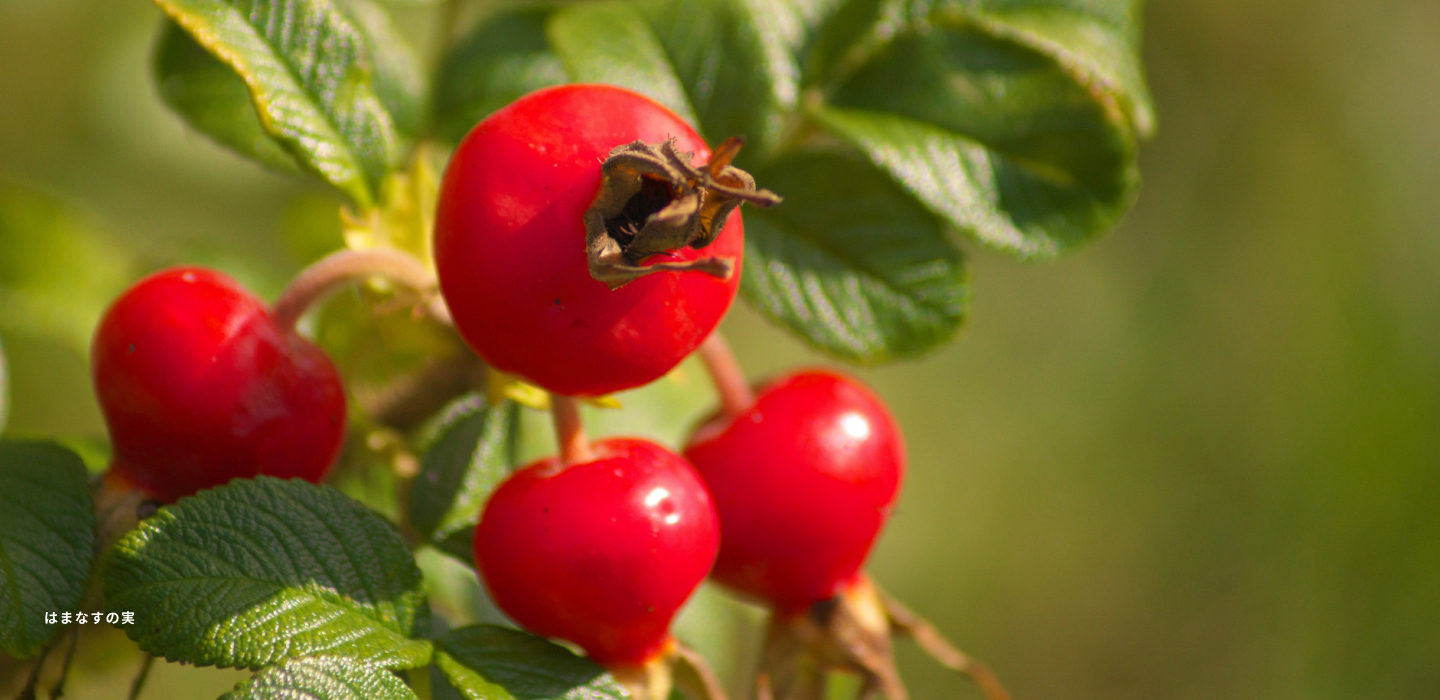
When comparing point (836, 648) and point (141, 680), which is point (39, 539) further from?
point (836, 648)

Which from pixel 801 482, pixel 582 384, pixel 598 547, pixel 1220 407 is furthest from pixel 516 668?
pixel 1220 407

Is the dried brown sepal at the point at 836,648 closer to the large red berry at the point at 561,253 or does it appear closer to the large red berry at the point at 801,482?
the large red berry at the point at 801,482

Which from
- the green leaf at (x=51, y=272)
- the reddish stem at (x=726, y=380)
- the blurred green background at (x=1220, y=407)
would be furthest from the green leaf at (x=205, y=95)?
the blurred green background at (x=1220, y=407)

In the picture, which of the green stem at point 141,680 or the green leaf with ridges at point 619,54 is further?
the green leaf with ridges at point 619,54

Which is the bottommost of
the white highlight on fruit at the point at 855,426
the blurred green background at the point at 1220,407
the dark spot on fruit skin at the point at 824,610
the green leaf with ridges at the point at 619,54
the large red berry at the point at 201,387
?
the blurred green background at the point at 1220,407

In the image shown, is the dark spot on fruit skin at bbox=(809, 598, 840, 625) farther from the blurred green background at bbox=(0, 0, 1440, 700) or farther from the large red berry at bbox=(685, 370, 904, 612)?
the blurred green background at bbox=(0, 0, 1440, 700)

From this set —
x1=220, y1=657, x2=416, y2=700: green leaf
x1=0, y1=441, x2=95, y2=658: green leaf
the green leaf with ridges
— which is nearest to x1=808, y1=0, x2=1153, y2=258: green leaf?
the green leaf with ridges

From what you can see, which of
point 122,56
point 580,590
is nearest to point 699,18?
point 580,590
